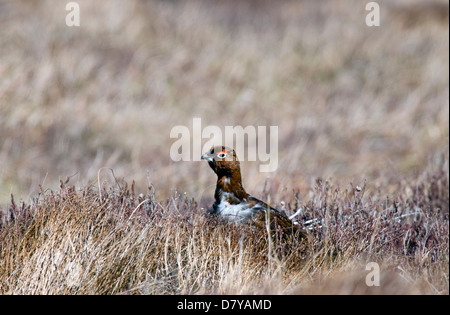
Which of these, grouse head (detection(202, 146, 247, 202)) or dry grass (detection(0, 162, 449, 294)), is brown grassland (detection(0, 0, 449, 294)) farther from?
grouse head (detection(202, 146, 247, 202))

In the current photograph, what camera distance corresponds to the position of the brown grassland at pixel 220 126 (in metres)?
3.47

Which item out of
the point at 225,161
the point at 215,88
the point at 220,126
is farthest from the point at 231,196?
the point at 215,88

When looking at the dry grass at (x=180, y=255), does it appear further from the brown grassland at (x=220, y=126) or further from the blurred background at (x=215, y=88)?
the blurred background at (x=215, y=88)

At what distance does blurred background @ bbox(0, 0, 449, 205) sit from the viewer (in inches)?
316

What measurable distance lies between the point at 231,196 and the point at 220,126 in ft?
19.8

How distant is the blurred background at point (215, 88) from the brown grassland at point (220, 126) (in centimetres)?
4

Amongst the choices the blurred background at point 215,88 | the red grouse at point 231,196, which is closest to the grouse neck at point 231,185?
the red grouse at point 231,196

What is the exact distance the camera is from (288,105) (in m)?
11.1

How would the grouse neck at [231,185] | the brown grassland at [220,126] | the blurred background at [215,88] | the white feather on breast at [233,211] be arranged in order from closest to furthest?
the brown grassland at [220,126] < the white feather on breast at [233,211] < the grouse neck at [231,185] < the blurred background at [215,88]

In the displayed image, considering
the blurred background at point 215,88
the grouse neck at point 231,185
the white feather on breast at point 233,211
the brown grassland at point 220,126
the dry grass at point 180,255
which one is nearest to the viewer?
the dry grass at point 180,255

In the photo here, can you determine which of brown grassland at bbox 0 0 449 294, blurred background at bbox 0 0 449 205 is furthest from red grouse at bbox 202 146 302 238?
blurred background at bbox 0 0 449 205

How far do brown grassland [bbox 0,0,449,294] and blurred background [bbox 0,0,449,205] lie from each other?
0.12 feet

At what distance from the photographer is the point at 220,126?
1016 centimetres

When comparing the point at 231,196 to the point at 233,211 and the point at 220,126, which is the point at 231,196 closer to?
the point at 233,211
